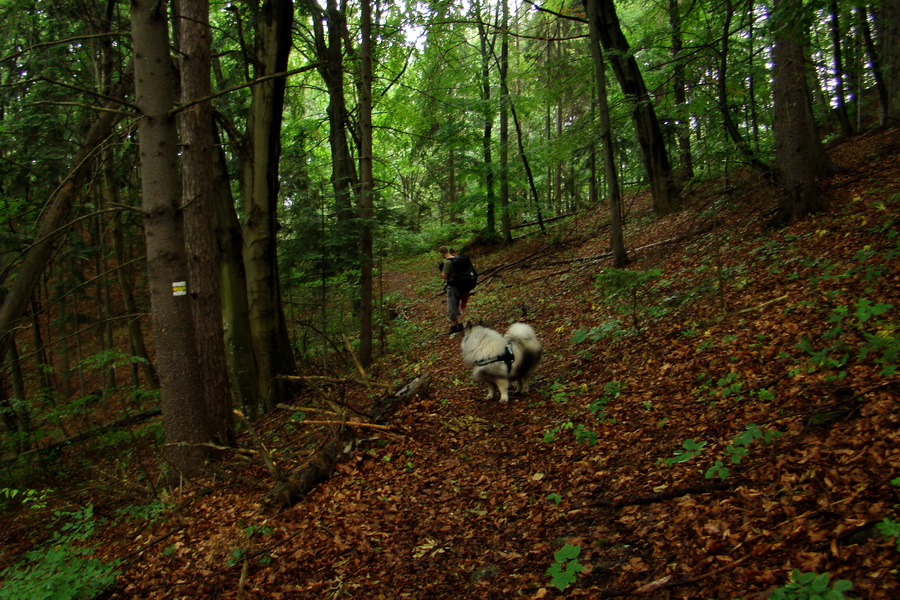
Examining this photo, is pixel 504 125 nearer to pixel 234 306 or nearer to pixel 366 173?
pixel 366 173

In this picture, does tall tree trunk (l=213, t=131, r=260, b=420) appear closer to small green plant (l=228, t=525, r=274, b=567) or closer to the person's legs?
the person's legs

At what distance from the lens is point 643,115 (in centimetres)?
1287

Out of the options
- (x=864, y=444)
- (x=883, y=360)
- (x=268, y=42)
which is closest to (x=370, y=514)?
(x=864, y=444)

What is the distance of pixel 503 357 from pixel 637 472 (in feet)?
8.75

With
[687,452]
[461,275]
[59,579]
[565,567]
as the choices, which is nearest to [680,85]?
[461,275]

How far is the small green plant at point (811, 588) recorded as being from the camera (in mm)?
2152

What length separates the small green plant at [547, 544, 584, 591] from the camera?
9.96ft

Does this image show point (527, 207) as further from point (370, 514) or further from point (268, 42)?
point (370, 514)

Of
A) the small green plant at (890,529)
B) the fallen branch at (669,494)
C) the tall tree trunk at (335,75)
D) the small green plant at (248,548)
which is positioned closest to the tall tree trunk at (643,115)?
the tall tree trunk at (335,75)

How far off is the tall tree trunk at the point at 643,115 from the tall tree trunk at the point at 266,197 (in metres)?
7.18

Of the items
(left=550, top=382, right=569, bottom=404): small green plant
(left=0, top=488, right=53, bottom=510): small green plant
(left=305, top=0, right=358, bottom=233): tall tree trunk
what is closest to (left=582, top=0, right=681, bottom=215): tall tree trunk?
(left=305, top=0, right=358, bottom=233): tall tree trunk

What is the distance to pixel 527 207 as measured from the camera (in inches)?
718

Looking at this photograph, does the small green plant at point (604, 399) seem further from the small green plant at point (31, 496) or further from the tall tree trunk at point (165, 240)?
the small green plant at point (31, 496)

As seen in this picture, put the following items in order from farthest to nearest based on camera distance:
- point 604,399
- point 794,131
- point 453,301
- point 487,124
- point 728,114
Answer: point 487,124, point 453,301, point 728,114, point 794,131, point 604,399
